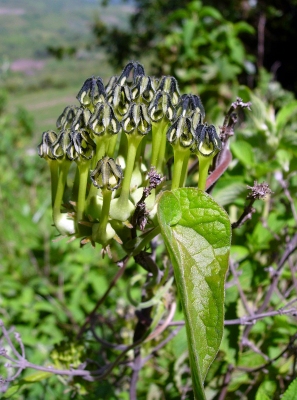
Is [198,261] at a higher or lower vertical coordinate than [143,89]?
lower

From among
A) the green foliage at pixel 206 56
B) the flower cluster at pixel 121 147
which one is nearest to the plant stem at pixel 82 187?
the flower cluster at pixel 121 147

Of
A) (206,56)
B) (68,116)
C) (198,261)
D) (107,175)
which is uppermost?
(206,56)

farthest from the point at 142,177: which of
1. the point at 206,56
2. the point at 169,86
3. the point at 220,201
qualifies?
the point at 206,56

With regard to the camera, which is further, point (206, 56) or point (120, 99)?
point (206, 56)

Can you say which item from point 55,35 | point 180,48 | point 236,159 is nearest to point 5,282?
point 236,159

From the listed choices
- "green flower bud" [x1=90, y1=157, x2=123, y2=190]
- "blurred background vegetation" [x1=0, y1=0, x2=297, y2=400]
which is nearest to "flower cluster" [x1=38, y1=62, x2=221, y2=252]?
"green flower bud" [x1=90, y1=157, x2=123, y2=190]

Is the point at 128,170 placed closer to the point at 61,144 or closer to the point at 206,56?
the point at 61,144

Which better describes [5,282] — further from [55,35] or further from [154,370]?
[55,35]

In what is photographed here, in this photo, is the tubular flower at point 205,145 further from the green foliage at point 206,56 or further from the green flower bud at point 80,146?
the green foliage at point 206,56
